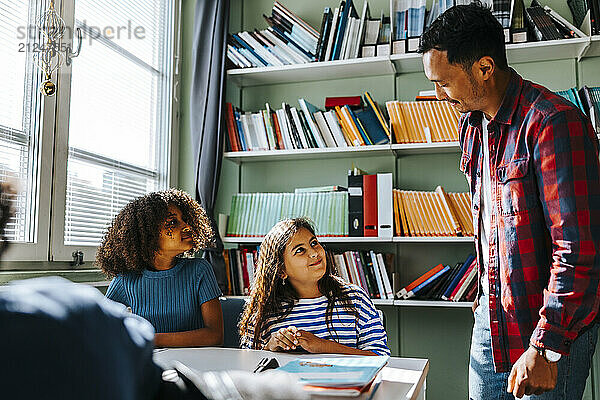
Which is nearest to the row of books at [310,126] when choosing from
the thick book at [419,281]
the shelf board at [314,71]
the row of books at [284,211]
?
the shelf board at [314,71]

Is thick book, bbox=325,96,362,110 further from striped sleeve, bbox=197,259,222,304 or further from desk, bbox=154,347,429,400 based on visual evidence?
desk, bbox=154,347,429,400

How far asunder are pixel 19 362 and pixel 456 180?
2650 mm

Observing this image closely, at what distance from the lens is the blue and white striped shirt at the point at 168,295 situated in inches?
79.4

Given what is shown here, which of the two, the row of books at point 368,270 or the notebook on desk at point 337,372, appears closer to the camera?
the notebook on desk at point 337,372

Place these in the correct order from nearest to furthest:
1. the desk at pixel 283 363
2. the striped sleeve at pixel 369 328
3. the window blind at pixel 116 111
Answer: the desk at pixel 283 363 → the striped sleeve at pixel 369 328 → the window blind at pixel 116 111

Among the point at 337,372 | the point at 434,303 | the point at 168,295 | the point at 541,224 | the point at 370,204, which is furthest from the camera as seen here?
the point at 370,204

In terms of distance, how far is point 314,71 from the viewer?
3.04 meters

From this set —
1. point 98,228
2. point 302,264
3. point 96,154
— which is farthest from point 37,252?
point 302,264

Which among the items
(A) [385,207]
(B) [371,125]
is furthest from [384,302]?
(B) [371,125]

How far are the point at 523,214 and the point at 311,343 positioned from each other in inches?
26.0

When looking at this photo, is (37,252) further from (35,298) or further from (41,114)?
(35,298)

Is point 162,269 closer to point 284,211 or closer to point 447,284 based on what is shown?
point 284,211

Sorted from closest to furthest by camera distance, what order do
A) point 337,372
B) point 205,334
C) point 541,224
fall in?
point 337,372, point 541,224, point 205,334

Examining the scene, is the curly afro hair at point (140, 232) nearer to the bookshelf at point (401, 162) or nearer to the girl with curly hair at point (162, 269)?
the girl with curly hair at point (162, 269)
